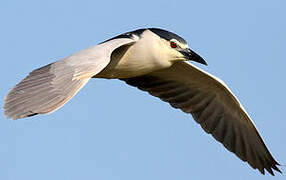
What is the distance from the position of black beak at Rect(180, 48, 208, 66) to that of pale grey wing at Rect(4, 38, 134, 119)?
1.15 m

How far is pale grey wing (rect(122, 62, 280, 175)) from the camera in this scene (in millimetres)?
10703

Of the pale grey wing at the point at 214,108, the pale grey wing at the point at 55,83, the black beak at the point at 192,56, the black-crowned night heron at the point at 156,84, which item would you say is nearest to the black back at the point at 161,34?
the black-crowned night heron at the point at 156,84

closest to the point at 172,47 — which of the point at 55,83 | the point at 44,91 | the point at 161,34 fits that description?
the point at 161,34

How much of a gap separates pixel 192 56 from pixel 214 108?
1.77 meters

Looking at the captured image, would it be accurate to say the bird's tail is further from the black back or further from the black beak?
the black beak

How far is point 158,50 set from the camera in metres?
9.41

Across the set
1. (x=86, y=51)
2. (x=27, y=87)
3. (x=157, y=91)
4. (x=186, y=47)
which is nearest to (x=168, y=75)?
(x=157, y=91)

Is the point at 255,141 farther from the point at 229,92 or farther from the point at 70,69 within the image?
the point at 70,69

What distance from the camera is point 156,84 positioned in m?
10.9

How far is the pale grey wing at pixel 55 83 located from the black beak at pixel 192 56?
1155 mm

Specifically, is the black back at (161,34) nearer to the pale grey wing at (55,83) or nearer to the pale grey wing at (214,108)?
the pale grey wing at (55,83)

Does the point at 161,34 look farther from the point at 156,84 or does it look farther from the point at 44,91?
the point at 44,91

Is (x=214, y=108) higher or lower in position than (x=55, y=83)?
lower

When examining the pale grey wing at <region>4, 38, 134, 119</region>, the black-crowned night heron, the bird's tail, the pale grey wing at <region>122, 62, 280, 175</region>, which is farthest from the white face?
the bird's tail
